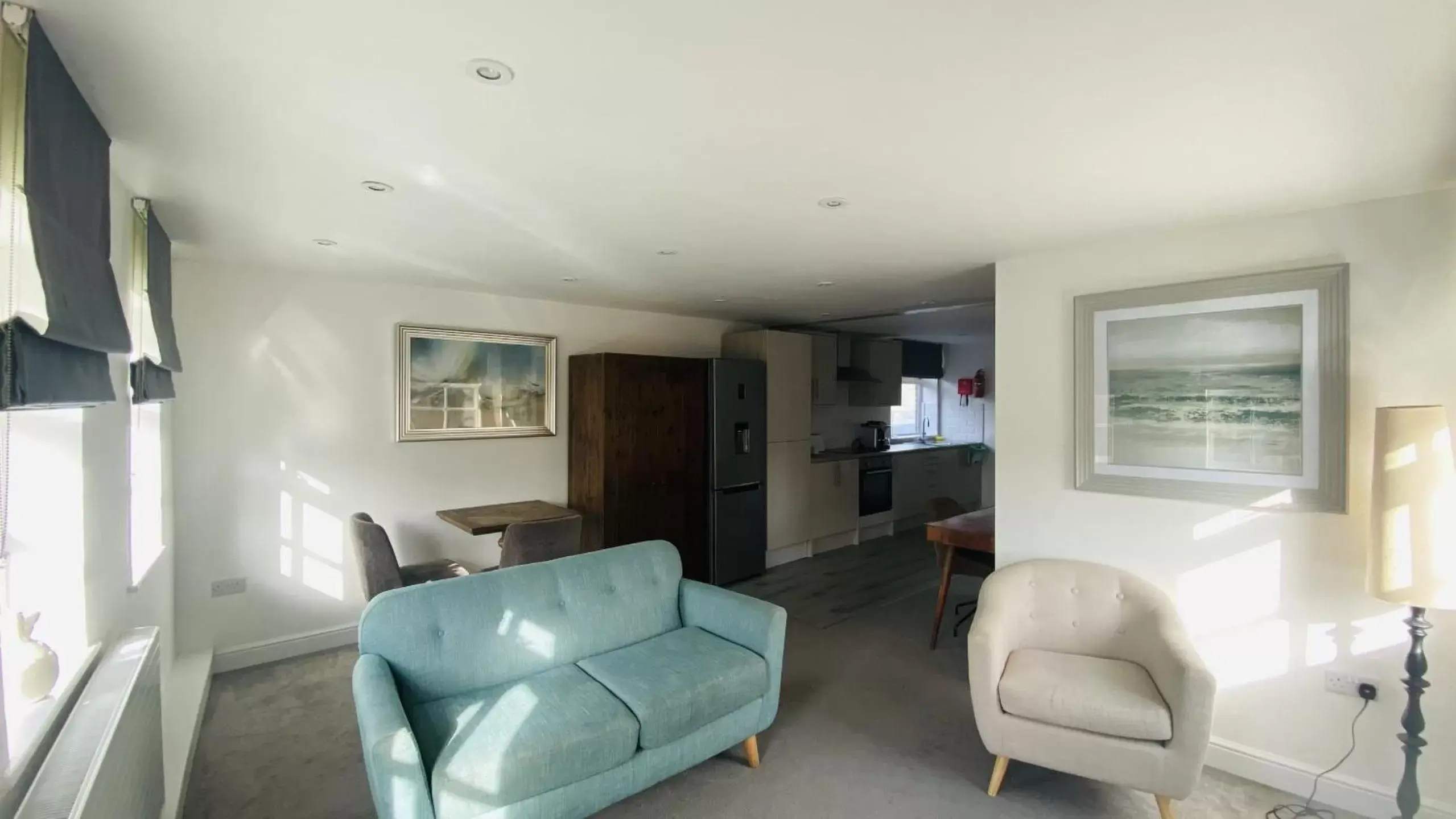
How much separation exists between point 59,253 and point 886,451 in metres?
6.62

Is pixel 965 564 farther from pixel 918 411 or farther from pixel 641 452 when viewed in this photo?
pixel 918 411

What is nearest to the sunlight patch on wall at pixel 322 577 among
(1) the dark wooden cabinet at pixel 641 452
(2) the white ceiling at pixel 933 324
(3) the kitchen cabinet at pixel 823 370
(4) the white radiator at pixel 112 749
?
(1) the dark wooden cabinet at pixel 641 452

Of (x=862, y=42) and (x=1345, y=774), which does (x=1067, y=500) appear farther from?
(x=862, y=42)

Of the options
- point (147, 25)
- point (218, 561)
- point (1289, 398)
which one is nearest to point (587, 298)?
point (218, 561)

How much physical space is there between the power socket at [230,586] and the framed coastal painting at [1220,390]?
4.68 metres

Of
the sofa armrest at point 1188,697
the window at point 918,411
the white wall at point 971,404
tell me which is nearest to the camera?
the sofa armrest at point 1188,697

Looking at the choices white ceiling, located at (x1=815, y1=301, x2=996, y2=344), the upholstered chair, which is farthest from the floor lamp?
the upholstered chair

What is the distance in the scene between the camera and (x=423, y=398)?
424 cm

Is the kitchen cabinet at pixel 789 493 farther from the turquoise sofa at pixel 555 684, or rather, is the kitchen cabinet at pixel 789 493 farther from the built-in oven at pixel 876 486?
the turquoise sofa at pixel 555 684

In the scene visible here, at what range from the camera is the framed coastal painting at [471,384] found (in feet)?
13.6

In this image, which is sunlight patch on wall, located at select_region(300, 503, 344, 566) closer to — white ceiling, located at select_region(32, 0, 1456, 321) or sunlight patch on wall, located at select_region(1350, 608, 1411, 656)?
white ceiling, located at select_region(32, 0, 1456, 321)

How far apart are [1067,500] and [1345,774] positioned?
1.38 m

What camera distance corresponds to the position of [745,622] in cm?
276

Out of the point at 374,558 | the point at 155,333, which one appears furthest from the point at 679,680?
the point at 155,333
